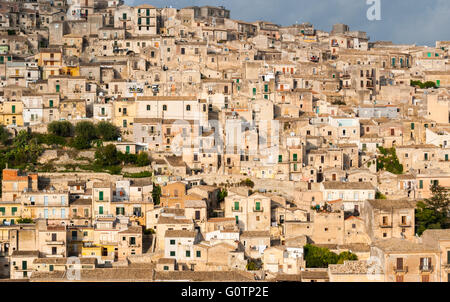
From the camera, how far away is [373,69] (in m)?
38.1

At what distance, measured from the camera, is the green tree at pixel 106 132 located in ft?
101

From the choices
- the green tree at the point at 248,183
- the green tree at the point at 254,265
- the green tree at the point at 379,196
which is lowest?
the green tree at the point at 254,265

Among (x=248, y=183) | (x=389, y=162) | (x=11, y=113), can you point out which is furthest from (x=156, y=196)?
(x=389, y=162)

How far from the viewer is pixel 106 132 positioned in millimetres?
30766

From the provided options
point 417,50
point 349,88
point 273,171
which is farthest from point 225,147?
point 417,50

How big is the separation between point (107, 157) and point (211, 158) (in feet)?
13.3

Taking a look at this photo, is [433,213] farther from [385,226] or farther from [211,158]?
[211,158]

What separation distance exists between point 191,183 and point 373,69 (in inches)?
585

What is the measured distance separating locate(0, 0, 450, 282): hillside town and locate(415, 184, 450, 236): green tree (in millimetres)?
62

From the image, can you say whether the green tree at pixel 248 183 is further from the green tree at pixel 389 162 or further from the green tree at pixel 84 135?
the green tree at pixel 84 135

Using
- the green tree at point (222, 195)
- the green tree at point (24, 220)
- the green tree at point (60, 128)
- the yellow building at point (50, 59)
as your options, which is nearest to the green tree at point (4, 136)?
the green tree at point (60, 128)

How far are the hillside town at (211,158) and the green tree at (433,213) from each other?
6 cm

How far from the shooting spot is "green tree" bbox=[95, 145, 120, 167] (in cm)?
2920

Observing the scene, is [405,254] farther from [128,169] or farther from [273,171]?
[128,169]
